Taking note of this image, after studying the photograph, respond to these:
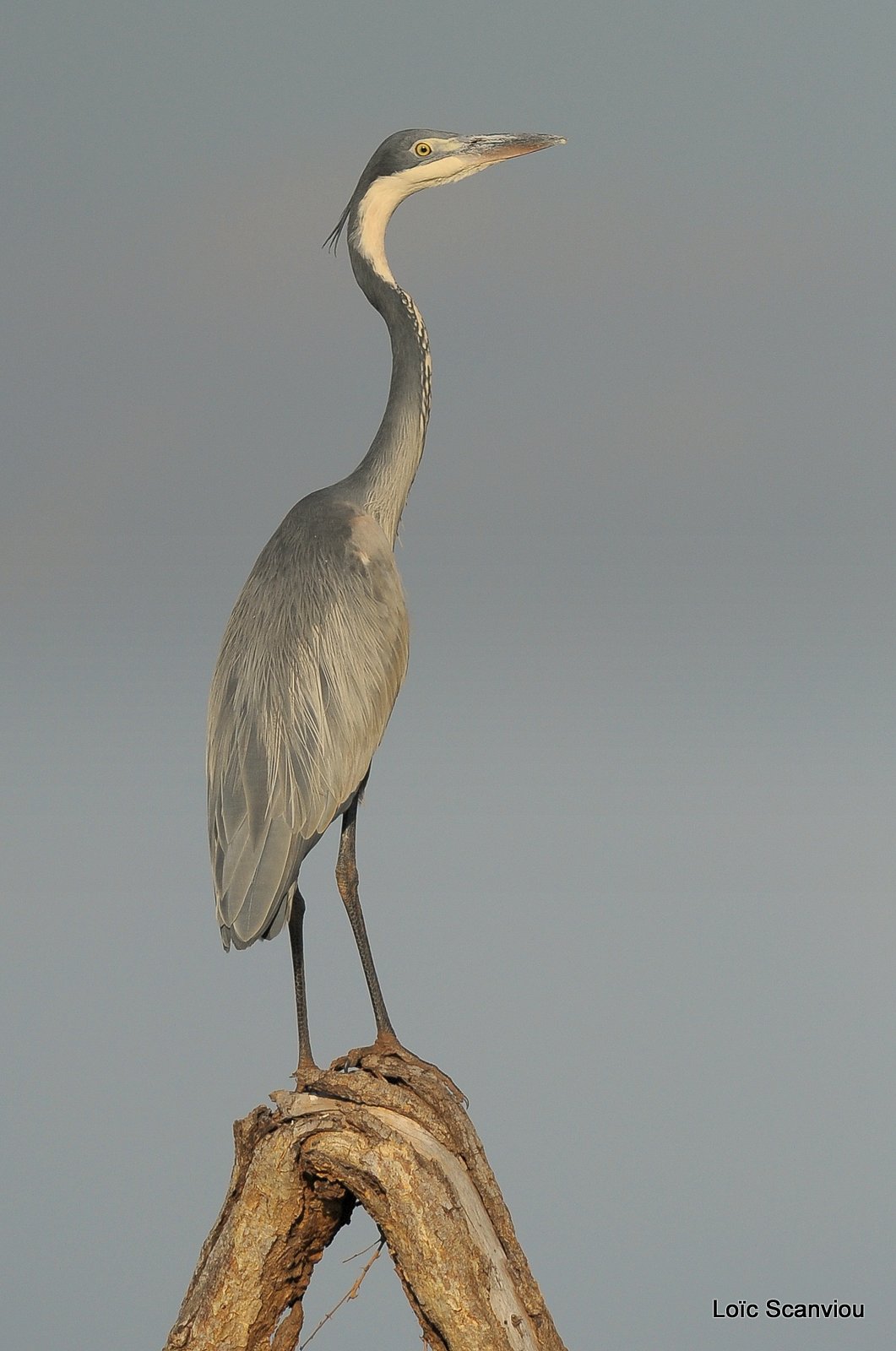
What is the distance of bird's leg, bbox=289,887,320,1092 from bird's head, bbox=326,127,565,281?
1683 millimetres

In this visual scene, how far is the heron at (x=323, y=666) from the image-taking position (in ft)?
12.8

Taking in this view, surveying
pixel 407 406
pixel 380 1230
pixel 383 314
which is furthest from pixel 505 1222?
pixel 383 314

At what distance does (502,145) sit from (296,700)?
5.36ft

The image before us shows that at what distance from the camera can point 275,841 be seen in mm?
3863

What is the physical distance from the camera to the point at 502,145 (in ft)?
14.5

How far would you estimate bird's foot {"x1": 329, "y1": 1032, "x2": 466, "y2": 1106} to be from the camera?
4.00 m

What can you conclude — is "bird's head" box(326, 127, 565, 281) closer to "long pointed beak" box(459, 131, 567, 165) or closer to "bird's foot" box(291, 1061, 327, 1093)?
"long pointed beak" box(459, 131, 567, 165)

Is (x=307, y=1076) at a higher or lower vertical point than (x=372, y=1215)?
higher

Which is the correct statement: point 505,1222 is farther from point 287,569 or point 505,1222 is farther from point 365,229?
point 365,229

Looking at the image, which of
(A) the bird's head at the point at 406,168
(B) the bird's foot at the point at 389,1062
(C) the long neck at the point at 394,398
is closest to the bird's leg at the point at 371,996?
(B) the bird's foot at the point at 389,1062

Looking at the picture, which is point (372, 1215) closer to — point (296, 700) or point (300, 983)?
point (300, 983)

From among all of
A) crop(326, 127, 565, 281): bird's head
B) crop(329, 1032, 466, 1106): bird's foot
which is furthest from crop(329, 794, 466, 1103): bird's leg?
crop(326, 127, 565, 281): bird's head

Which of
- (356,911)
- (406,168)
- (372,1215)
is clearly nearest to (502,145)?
(406,168)

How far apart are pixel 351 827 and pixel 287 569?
0.67 metres
